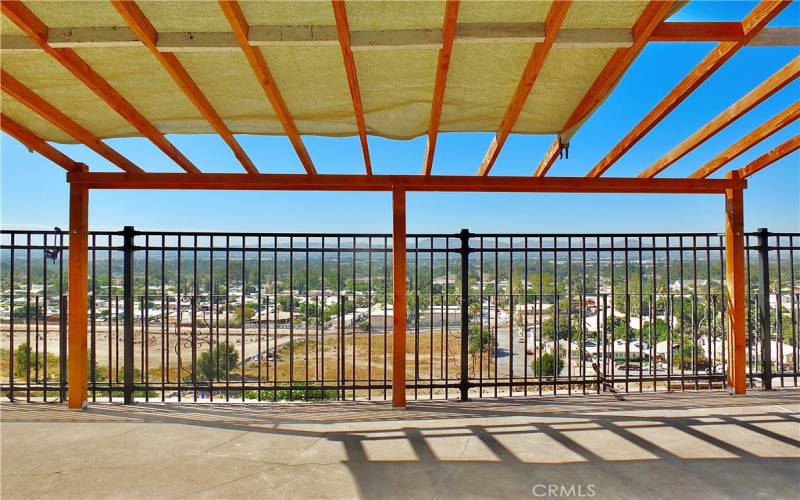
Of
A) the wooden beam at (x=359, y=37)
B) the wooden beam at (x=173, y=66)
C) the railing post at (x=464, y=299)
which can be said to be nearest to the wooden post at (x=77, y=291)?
the wooden beam at (x=173, y=66)

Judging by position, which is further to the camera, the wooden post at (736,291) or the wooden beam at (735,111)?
the wooden post at (736,291)

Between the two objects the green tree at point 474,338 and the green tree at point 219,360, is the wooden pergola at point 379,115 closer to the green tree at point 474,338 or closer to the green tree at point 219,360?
the green tree at point 474,338

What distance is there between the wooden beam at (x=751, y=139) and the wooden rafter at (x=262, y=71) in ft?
11.4

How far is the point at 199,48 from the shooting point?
7.04 feet

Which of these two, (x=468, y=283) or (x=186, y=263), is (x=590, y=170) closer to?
(x=468, y=283)

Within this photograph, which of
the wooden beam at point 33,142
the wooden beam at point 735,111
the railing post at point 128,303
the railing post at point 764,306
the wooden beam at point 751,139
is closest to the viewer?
the wooden beam at point 735,111

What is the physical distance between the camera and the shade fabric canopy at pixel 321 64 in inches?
78.8

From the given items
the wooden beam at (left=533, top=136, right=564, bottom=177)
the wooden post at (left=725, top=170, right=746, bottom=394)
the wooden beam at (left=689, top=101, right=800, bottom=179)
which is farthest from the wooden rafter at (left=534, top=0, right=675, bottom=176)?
the wooden post at (left=725, top=170, right=746, bottom=394)

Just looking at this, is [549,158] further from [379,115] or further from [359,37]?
[359,37]

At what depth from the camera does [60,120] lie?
2.95m

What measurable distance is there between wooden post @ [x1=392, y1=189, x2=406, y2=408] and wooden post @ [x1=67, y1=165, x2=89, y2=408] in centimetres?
289

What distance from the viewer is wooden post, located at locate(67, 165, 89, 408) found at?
3.85 metres

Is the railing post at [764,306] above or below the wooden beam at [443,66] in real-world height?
below

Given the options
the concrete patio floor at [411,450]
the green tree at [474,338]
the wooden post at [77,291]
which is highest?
the wooden post at [77,291]
